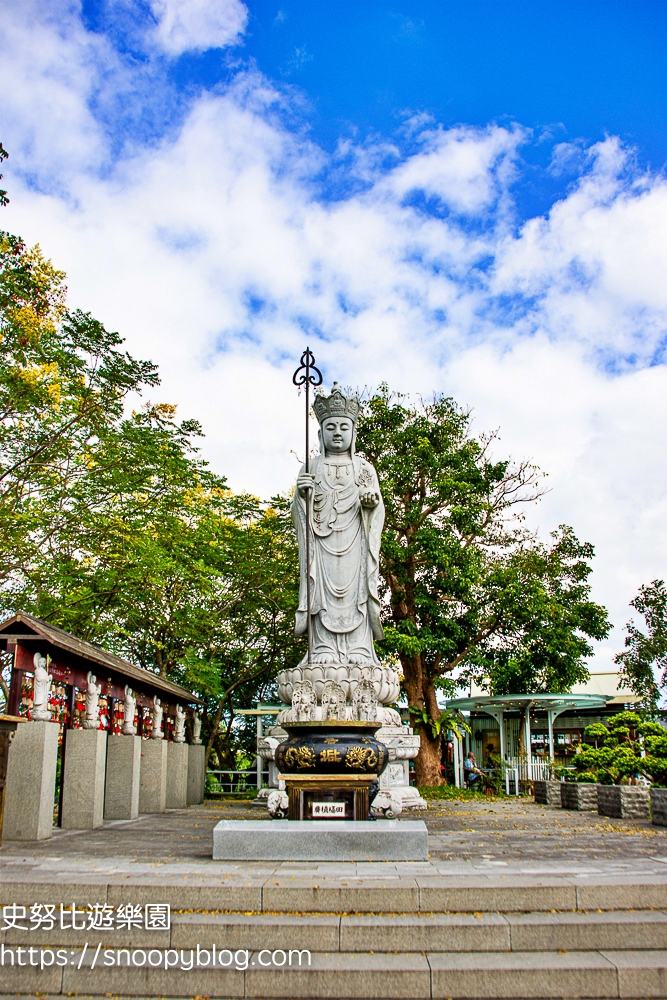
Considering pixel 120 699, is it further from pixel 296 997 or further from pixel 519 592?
pixel 519 592

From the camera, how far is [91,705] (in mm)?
9875

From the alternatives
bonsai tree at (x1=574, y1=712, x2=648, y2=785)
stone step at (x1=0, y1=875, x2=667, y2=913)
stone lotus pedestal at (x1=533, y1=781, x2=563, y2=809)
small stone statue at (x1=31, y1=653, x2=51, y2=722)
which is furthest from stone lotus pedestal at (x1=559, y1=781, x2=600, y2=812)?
small stone statue at (x1=31, y1=653, x2=51, y2=722)

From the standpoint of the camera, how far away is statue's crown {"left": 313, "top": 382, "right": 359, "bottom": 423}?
13086 mm

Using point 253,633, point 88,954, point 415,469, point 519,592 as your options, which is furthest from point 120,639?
point 88,954

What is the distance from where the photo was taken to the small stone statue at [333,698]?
10.2 metres

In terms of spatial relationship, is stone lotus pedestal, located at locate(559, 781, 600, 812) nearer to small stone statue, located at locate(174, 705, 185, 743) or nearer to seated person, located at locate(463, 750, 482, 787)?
seated person, located at locate(463, 750, 482, 787)

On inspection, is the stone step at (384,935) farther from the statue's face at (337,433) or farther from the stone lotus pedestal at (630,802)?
the statue's face at (337,433)

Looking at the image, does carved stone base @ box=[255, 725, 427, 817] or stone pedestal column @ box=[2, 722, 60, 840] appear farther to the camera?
carved stone base @ box=[255, 725, 427, 817]

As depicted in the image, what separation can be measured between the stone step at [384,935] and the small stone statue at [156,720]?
26.6 ft

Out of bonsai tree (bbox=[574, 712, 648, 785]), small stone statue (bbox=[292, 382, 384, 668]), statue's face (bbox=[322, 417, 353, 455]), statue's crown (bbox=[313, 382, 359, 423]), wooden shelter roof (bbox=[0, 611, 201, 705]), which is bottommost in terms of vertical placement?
bonsai tree (bbox=[574, 712, 648, 785])

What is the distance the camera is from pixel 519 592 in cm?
1744

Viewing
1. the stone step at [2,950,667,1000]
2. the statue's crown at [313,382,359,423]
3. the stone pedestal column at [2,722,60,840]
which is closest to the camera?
the stone step at [2,950,667,1000]

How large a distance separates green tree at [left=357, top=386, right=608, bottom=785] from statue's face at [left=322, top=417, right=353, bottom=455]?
178 inches

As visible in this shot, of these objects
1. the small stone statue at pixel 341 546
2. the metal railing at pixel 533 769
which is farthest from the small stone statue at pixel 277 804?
the metal railing at pixel 533 769
